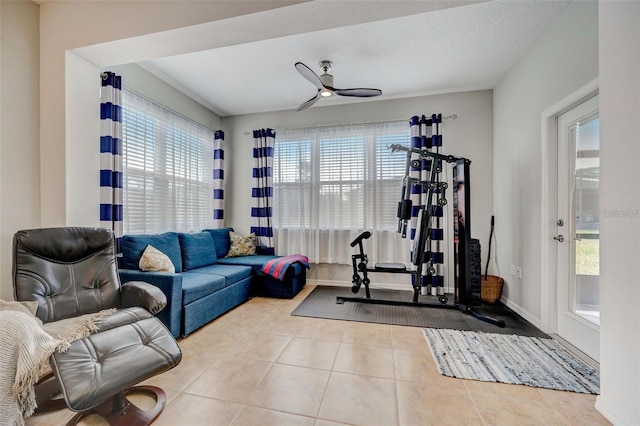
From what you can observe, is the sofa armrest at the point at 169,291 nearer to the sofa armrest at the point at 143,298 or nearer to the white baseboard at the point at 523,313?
the sofa armrest at the point at 143,298

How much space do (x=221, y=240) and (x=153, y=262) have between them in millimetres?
1459

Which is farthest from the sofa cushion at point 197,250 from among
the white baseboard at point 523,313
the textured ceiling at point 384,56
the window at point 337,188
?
the white baseboard at point 523,313

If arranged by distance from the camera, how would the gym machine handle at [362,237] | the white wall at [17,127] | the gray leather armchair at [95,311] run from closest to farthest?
1. the gray leather armchair at [95,311]
2. the white wall at [17,127]
3. the gym machine handle at [362,237]

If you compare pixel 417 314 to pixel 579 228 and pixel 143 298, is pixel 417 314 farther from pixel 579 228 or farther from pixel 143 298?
pixel 143 298

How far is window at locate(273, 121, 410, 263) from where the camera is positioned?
3834mm

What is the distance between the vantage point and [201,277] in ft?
9.02

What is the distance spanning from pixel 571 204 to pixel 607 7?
4.78 feet

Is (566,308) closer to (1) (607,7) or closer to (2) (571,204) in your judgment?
(2) (571,204)

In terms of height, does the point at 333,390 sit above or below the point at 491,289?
below

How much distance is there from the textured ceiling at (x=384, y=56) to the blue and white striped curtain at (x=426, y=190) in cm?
48

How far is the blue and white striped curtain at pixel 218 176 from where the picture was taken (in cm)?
421

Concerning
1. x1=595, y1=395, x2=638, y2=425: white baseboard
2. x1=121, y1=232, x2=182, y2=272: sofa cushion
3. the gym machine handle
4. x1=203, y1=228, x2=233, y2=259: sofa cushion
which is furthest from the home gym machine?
x1=121, y1=232, x2=182, y2=272: sofa cushion

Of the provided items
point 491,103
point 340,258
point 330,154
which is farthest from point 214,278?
point 491,103

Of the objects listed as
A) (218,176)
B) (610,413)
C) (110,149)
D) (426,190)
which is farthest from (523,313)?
(110,149)
